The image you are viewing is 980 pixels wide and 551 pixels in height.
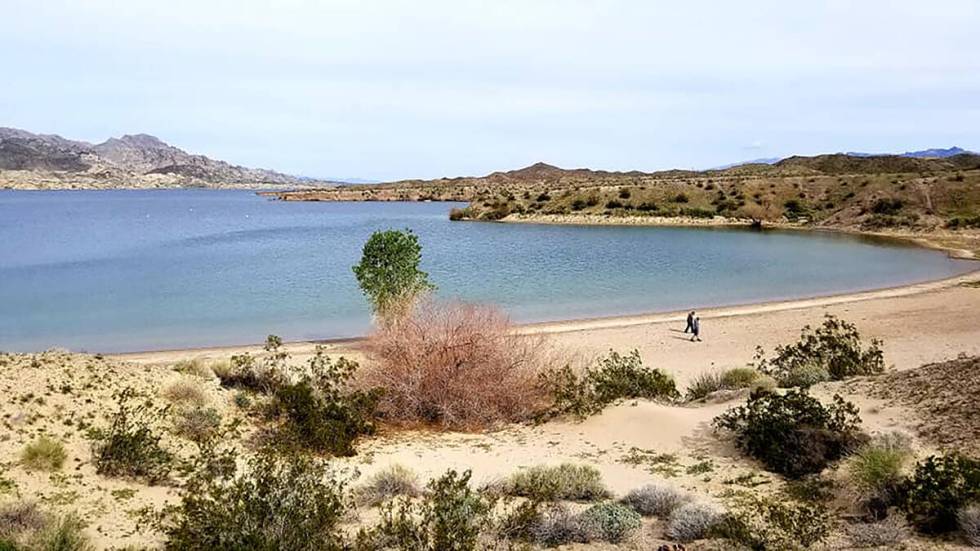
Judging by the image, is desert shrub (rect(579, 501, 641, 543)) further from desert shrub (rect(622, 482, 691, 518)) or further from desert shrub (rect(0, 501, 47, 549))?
desert shrub (rect(0, 501, 47, 549))

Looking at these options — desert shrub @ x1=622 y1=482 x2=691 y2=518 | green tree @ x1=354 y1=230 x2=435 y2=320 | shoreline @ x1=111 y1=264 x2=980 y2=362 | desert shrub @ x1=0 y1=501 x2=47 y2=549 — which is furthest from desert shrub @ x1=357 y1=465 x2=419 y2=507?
green tree @ x1=354 y1=230 x2=435 y2=320

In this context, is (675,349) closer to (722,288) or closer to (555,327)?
(555,327)

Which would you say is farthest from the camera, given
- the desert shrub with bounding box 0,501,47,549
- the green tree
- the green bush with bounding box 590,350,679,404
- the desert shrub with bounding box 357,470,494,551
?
the green tree

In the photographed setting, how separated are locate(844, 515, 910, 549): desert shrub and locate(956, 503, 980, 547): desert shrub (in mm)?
585

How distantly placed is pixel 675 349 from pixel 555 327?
18.0 feet

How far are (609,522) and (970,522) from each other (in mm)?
4169

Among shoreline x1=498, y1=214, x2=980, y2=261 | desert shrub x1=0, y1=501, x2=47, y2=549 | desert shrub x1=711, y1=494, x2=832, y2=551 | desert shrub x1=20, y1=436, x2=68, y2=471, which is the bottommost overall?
desert shrub x1=20, y1=436, x2=68, y2=471

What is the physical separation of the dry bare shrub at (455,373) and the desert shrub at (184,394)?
3.40 m

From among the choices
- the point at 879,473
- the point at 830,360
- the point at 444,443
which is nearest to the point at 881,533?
the point at 879,473

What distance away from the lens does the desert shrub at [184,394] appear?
567 inches

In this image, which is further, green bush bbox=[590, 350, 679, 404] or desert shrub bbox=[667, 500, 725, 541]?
green bush bbox=[590, 350, 679, 404]

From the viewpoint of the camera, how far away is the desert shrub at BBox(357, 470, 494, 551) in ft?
26.6

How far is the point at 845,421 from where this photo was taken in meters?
12.7

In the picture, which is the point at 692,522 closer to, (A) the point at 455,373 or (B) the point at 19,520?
(A) the point at 455,373
